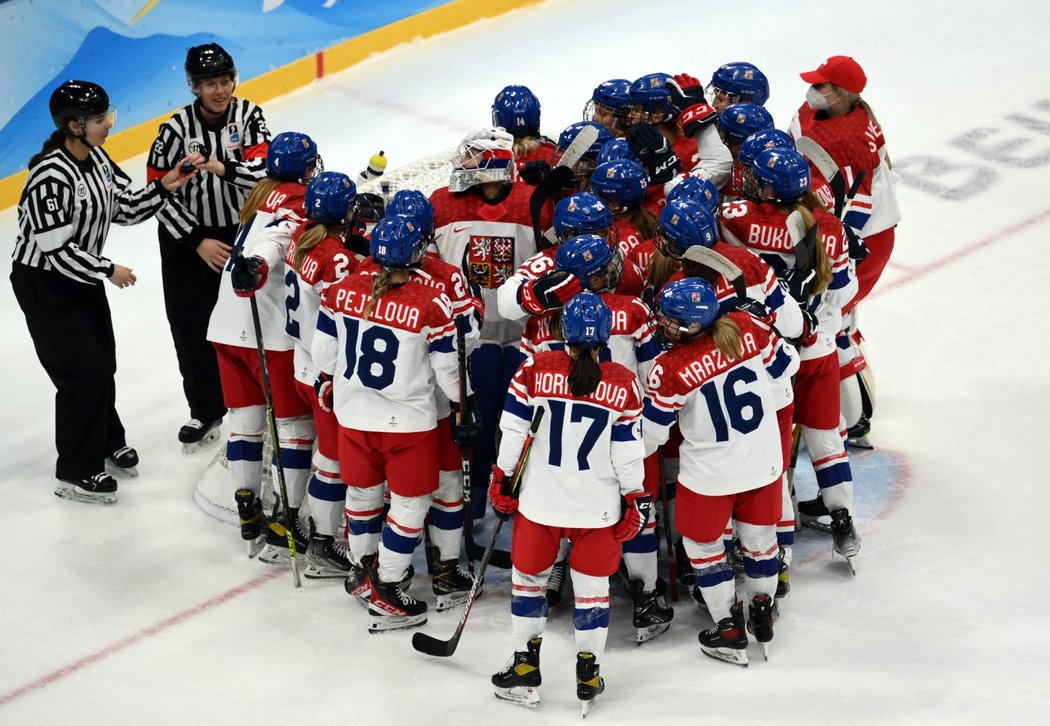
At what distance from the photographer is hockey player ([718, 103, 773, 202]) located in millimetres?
5184

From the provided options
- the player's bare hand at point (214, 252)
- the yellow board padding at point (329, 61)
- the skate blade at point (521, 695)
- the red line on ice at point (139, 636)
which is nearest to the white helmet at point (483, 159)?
the player's bare hand at point (214, 252)

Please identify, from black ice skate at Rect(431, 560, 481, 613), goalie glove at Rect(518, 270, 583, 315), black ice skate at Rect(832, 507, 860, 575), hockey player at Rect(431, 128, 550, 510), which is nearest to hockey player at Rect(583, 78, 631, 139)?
hockey player at Rect(431, 128, 550, 510)

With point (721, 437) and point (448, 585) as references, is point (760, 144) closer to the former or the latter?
point (721, 437)

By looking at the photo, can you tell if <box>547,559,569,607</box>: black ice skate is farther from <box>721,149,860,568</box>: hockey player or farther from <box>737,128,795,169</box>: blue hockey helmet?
A: <box>737,128,795,169</box>: blue hockey helmet

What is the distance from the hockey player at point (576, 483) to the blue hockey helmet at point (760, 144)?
0.99 m

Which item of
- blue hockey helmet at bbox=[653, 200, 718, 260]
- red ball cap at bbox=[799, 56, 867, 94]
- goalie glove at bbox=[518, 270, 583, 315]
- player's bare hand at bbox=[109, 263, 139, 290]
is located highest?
red ball cap at bbox=[799, 56, 867, 94]

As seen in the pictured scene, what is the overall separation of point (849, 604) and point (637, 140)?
69.5 inches

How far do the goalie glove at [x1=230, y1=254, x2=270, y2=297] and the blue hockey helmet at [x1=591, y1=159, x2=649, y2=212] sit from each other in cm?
116

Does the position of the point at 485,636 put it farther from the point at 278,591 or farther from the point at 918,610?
the point at 918,610

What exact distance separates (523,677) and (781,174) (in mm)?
1807

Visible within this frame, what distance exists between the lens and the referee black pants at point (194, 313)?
18.7 feet

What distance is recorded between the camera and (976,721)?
4156mm

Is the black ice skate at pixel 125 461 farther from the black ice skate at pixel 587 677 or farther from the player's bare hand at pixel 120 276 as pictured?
the black ice skate at pixel 587 677

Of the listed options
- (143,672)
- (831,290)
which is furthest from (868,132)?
(143,672)
